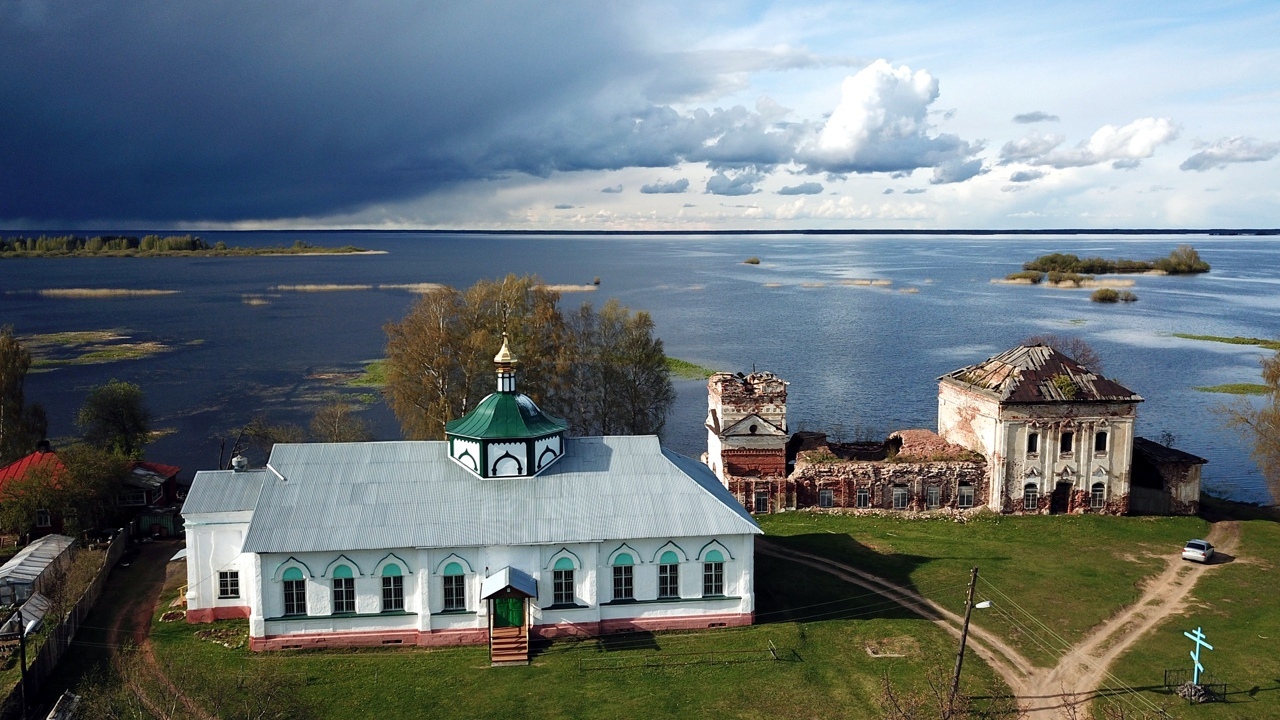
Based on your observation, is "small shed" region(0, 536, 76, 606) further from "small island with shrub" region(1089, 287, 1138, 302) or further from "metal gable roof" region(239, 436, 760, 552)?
"small island with shrub" region(1089, 287, 1138, 302)

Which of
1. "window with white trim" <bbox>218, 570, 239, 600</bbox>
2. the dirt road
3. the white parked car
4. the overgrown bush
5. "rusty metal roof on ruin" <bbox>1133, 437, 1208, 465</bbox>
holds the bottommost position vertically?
the dirt road

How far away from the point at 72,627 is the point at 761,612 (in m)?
21.1

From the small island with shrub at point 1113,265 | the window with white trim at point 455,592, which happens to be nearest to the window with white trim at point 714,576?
the window with white trim at point 455,592

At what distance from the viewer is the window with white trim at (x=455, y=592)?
90.3ft

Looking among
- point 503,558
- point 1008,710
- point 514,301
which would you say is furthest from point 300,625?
point 514,301

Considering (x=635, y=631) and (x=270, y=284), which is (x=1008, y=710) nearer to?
(x=635, y=631)

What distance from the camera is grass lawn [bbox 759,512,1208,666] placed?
96.9ft

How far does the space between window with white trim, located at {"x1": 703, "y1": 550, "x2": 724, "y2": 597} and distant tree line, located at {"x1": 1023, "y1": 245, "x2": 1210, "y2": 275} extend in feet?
527

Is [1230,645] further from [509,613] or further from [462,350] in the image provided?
[462,350]

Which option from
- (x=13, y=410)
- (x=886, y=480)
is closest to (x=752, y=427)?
(x=886, y=480)

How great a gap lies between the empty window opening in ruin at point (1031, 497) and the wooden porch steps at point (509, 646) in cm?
2455

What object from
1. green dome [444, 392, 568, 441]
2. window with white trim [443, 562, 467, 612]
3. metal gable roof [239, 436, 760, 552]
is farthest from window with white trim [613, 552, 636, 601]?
green dome [444, 392, 568, 441]

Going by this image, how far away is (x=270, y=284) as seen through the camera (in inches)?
6959

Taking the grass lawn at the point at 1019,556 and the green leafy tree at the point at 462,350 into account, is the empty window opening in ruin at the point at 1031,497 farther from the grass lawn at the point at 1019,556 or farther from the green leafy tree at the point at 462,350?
the green leafy tree at the point at 462,350
